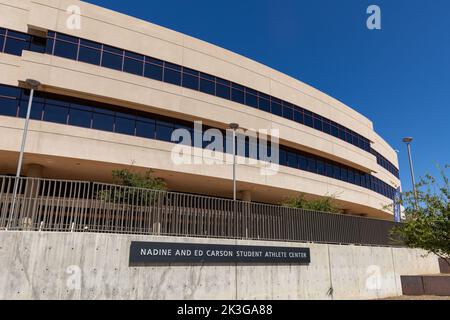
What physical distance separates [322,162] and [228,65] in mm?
12692

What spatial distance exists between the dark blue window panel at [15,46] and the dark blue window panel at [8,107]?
2.85 metres

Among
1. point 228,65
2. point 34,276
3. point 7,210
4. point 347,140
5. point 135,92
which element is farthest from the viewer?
point 347,140

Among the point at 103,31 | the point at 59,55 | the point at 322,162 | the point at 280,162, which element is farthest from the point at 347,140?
the point at 59,55

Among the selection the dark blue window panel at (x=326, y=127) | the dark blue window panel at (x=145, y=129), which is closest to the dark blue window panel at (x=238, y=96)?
the dark blue window panel at (x=145, y=129)

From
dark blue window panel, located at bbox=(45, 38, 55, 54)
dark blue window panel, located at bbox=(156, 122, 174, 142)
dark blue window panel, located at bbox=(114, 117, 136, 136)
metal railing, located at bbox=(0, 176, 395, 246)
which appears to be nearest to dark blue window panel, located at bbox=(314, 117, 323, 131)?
dark blue window panel, located at bbox=(156, 122, 174, 142)

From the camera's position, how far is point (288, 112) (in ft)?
93.4

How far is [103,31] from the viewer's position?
837 inches

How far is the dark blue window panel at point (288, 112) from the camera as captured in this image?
28172mm

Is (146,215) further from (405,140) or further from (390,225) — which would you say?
(405,140)

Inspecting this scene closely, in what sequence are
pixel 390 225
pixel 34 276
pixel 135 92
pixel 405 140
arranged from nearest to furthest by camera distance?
1. pixel 34 276
2. pixel 390 225
3. pixel 135 92
4. pixel 405 140

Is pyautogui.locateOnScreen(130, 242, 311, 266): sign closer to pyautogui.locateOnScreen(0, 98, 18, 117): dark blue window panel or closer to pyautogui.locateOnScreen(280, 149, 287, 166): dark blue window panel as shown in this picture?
pyautogui.locateOnScreen(0, 98, 18, 117): dark blue window panel

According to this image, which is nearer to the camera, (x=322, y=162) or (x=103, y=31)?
(x=103, y=31)

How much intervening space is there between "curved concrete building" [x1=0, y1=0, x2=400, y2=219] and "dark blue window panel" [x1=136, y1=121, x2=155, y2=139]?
6 cm

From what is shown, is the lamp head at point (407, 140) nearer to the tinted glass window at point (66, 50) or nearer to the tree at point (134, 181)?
the tree at point (134, 181)
